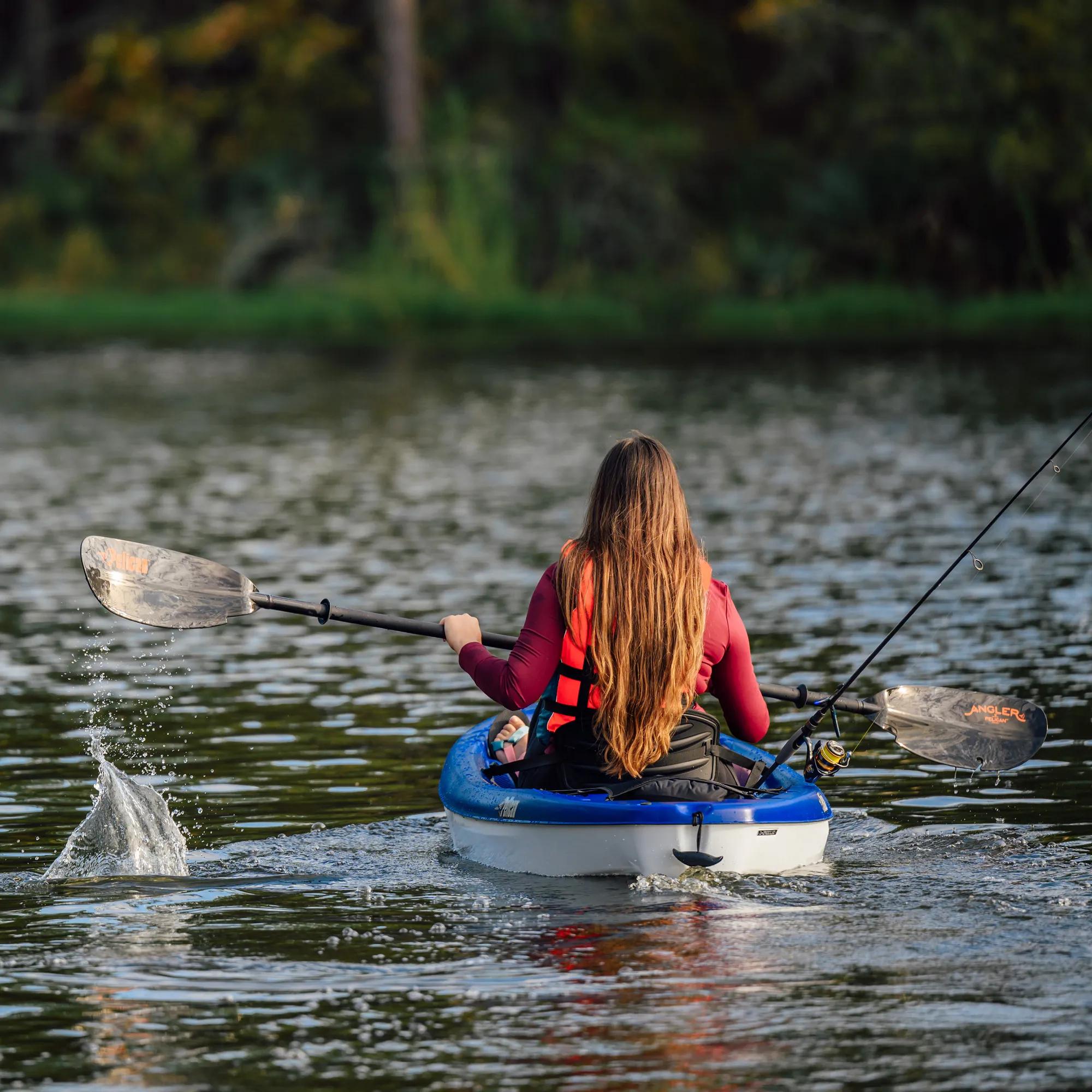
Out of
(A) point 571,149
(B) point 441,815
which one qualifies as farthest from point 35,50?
(B) point 441,815

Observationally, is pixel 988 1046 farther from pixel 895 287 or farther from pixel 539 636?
pixel 895 287

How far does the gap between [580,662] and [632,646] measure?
0.20 m

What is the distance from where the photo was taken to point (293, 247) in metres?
39.7

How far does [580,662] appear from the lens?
7.24 meters

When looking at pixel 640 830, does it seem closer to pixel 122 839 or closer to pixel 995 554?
pixel 122 839

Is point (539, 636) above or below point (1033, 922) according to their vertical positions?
above

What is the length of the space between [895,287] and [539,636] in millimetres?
28557

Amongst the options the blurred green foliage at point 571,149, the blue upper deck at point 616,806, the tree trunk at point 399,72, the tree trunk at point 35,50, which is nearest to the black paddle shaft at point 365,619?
the blue upper deck at point 616,806

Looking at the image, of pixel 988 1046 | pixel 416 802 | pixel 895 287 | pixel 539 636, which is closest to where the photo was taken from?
pixel 988 1046

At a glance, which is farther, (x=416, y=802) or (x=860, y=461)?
(x=860, y=461)

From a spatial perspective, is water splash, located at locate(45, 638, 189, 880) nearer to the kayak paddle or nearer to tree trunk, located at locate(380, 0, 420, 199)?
the kayak paddle

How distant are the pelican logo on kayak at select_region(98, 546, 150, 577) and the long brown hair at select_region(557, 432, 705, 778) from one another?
84.4 inches

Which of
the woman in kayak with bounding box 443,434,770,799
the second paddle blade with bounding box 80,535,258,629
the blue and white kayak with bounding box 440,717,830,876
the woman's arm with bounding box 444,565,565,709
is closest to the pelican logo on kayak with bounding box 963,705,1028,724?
the blue and white kayak with bounding box 440,717,830,876

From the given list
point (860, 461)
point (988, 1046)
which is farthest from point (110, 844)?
point (860, 461)
